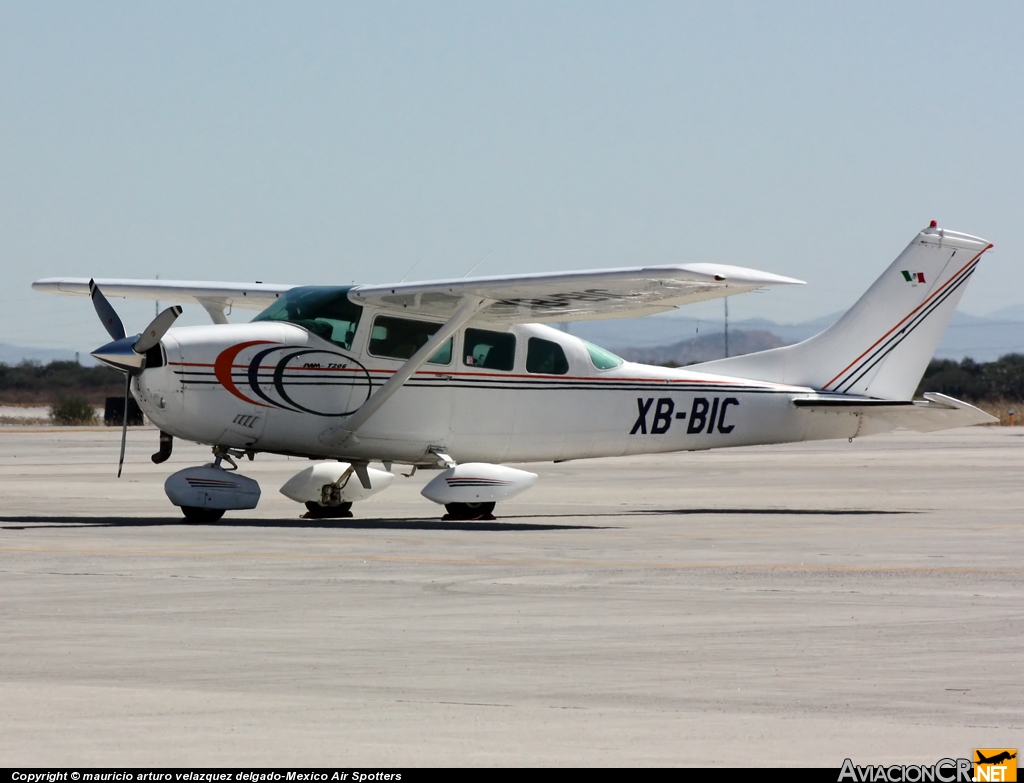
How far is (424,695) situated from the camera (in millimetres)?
5992

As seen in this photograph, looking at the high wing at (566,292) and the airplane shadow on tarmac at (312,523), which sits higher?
the high wing at (566,292)

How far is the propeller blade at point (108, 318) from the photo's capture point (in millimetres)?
15289

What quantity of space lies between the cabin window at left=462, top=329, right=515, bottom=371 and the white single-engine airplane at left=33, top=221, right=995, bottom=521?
0.05ft

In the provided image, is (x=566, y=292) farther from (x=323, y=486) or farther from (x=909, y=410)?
(x=909, y=410)

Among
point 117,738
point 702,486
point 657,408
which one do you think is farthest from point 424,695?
point 702,486

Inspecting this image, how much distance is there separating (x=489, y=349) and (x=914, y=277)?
6199 mm

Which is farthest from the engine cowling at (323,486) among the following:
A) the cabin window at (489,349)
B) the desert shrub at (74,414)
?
the desert shrub at (74,414)

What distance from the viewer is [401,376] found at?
15500 mm

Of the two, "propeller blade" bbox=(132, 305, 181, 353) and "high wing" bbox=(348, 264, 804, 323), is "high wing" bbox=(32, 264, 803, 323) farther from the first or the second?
"propeller blade" bbox=(132, 305, 181, 353)

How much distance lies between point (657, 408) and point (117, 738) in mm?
12818

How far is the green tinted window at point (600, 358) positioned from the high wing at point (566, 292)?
496mm

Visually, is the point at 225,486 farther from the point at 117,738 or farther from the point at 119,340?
the point at 117,738

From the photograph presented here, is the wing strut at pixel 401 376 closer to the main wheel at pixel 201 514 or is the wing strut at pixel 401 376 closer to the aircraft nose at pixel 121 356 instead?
the main wheel at pixel 201 514

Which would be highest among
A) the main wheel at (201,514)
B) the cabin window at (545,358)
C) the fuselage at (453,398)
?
the cabin window at (545,358)
